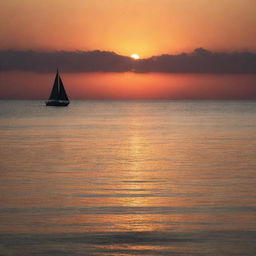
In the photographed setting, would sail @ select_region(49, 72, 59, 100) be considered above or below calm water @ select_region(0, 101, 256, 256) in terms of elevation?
below

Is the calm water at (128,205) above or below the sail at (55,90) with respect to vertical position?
above

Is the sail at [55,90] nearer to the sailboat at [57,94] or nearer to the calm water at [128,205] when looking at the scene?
the sailboat at [57,94]

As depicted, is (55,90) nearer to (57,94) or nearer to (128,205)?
(57,94)

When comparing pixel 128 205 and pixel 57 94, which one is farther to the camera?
pixel 57 94

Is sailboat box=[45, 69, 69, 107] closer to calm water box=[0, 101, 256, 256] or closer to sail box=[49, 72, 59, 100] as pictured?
sail box=[49, 72, 59, 100]

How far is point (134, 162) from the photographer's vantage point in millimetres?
31188

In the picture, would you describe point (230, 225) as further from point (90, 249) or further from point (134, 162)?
point (134, 162)

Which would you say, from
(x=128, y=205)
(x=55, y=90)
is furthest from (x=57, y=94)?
(x=128, y=205)

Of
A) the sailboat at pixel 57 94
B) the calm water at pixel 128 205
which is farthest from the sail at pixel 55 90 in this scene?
the calm water at pixel 128 205

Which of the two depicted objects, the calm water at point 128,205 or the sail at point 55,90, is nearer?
the calm water at point 128,205

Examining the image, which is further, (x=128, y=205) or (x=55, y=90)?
(x=55, y=90)

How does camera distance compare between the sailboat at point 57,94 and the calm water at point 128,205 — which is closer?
the calm water at point 128,205

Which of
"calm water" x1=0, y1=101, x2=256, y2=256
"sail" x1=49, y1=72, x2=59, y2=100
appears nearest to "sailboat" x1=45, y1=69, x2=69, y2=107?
"sail" x1=49, y1=72, x2=59, y2=100

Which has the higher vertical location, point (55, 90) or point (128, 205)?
point (128, 205)
